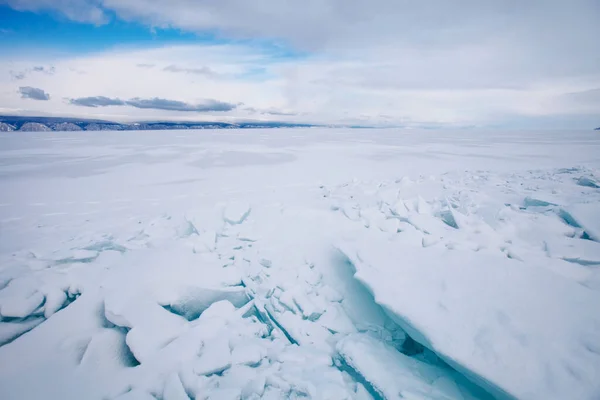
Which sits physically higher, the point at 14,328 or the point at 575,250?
the point at 575,250

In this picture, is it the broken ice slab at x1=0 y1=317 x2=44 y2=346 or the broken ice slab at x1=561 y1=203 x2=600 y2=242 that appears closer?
the broken ice slab at x1=0 y1=317 x2=44 y2=346

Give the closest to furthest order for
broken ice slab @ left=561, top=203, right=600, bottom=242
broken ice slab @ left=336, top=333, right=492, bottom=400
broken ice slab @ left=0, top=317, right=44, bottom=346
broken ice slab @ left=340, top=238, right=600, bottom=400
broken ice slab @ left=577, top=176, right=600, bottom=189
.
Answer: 1. broken ice slab @ left=340, top=238, right=600, bottom=400
2. broken ice slab @ left=336, top=333, right=492, bottom=400
3. broken ice slab @ left=0, top=317, right=44, bottom=346
4. broken ice slab @ left=561, top=203, right=600, bottom=242
5. broken ice slab @ left=577, top=176, right=600, bottom=189

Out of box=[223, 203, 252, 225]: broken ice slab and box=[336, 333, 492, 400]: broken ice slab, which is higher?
box=[223, 203, 252, 225]: broken ice slab

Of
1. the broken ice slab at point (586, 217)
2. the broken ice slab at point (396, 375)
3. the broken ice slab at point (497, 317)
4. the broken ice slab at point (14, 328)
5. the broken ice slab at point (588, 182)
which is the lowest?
the broken ice slab at point (14, 328)

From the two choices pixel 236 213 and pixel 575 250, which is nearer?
pixel 575 250

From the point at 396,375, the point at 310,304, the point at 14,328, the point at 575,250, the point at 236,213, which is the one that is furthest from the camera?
the point at 236,213

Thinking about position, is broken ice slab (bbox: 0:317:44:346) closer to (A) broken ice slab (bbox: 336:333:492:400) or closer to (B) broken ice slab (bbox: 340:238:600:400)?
(A) broken ice slab (bbox: 336:333:492:400)

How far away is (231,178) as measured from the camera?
30.0 feet

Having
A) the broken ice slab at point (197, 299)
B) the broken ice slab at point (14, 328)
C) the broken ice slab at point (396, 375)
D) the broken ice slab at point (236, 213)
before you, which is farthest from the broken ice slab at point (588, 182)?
the broken ice slab at point (14, 328)

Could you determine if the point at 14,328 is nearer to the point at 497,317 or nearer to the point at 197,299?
the point at 197,299

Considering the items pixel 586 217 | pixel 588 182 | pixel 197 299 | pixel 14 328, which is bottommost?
pixel 14 328

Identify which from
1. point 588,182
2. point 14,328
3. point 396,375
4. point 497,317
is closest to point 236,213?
point 14,328

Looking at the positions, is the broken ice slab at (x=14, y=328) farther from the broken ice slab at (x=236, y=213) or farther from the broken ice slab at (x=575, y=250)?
the broken ice slab at (x=575, y=250)

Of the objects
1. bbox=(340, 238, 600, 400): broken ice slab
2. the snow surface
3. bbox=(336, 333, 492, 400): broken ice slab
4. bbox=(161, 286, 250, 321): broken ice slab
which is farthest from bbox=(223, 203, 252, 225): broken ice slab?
bbox=(336, 333, 492, 400): broken ice slab
